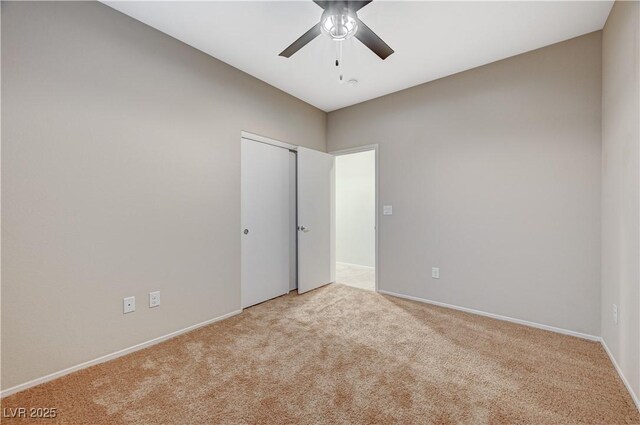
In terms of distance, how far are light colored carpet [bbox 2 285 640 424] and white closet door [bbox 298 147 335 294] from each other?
44.1 inches

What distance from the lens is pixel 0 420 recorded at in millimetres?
1467

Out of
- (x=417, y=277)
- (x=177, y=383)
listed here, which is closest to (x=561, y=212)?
(x=417, y=277)

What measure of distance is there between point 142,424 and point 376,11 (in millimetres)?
3065

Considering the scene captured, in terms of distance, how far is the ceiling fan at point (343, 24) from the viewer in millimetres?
1667

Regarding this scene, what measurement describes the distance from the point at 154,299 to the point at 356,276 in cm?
314

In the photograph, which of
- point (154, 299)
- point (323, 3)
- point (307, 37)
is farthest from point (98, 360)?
point (323, 3)

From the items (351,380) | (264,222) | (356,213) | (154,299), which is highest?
(356,213)

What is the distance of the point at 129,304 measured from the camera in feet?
7.06

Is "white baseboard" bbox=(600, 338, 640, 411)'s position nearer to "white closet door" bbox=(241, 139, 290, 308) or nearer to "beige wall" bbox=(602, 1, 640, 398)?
"beige wall" bbox=(602, 1, 640, 398)

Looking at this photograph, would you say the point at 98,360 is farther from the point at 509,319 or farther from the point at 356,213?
the point at 356,213

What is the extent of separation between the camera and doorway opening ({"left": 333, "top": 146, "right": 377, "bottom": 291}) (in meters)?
5.38

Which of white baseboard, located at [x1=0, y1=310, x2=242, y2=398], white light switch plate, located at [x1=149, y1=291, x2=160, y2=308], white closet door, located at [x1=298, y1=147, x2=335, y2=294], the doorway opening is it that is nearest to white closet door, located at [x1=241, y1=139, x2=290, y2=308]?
white closet door, located at [x1=298, y1=147, x2=335, y2=294]

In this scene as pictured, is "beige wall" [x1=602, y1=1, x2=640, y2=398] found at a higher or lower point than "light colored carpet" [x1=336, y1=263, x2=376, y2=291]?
higher

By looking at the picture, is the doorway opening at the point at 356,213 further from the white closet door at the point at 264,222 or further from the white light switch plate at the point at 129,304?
the white light switch plate at the point at 129,304
